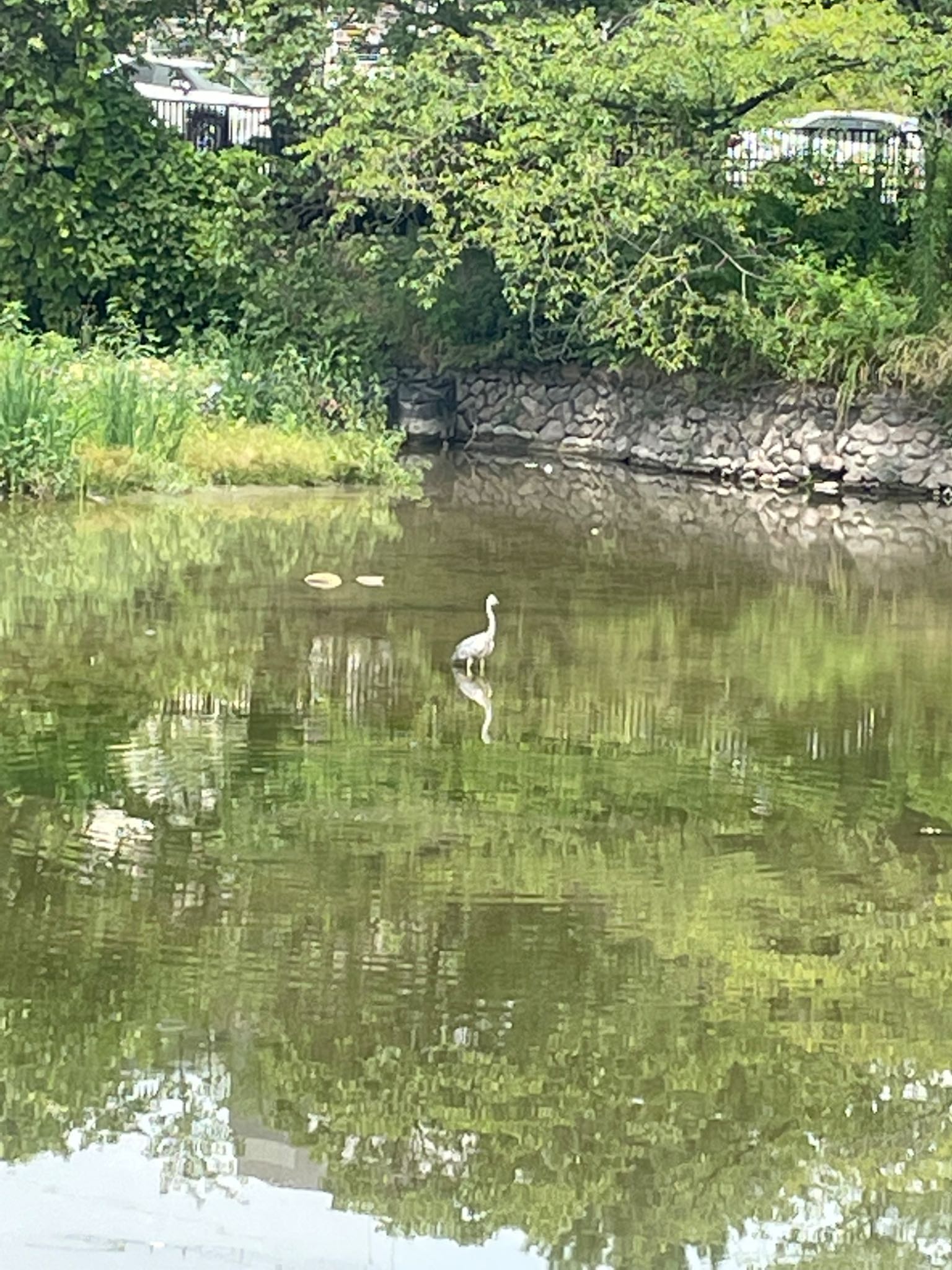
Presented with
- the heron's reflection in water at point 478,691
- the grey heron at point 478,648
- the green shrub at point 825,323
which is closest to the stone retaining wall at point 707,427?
the green shrub at point 825,323

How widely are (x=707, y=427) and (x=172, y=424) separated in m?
6.31

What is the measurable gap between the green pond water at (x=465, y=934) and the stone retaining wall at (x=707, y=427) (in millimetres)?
8020

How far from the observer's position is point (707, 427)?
23.2 metres

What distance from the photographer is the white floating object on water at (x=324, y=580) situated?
47.1ft

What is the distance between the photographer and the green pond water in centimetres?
552

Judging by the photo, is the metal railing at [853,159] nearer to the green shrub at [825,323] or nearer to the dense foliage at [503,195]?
the dense foliage at [503,195]

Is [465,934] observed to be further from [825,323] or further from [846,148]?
[846,148]

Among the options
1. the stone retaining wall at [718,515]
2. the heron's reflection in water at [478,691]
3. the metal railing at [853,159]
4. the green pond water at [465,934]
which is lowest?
the stone retaining wall at [718,515]

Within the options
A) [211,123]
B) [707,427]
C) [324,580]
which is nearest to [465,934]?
[324,580]

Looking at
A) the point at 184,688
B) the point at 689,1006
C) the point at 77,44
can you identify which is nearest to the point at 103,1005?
the point at 689,1006

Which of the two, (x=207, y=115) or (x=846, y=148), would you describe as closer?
(x=846, y=148)

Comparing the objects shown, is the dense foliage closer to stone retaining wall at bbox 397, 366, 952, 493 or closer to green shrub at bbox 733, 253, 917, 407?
green shrub at bbox 733, 253, 917, 407

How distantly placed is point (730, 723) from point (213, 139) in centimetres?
1768

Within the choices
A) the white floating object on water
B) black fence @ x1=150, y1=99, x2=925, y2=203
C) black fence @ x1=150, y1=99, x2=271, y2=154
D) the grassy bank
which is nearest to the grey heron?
the white floating object on water
